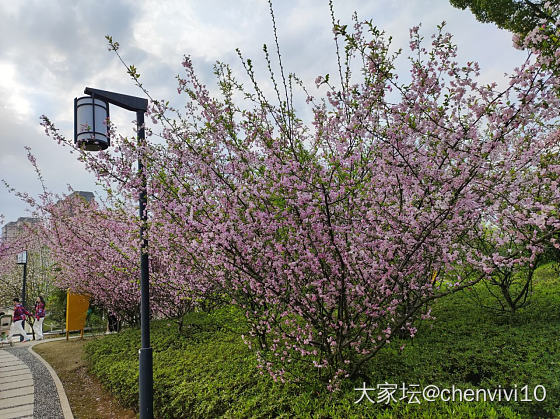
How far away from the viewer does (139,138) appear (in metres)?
5.30

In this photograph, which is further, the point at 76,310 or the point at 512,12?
the point at 76,310

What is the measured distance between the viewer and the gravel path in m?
6.38

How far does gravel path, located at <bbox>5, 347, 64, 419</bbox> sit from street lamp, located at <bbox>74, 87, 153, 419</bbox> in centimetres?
265

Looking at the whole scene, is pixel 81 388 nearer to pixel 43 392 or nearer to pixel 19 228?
pixel 43 392

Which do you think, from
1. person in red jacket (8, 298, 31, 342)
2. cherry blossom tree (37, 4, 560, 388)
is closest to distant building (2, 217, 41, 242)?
person in red jacket (8, 298, 31, 342)

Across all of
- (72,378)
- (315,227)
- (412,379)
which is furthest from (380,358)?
(72,378)

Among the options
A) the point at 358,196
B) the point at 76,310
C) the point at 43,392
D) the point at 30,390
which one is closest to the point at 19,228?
the point at 76,310

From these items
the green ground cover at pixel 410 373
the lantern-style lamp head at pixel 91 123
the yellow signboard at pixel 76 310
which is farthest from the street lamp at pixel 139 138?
the yellow signboard at pixel 76 310

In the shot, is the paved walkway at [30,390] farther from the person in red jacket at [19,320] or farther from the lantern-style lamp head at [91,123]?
the person in red jacket at [19,320]

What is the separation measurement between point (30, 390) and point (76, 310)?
642 centimetres

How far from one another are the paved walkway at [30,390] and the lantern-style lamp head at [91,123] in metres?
4.80

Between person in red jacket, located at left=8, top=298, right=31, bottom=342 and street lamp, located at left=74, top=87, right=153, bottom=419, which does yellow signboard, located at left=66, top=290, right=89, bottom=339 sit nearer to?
person in red jacket, located at left=8, top=298, right=31, bottom=342

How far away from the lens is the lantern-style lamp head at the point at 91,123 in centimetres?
546

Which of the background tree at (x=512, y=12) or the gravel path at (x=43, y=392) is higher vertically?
the background tree at (x=512, y=12)
